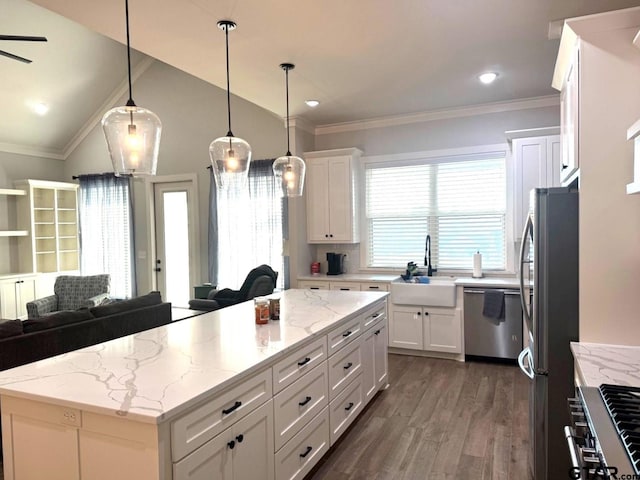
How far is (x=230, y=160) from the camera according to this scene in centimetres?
284

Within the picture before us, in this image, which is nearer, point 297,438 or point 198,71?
point 297,438

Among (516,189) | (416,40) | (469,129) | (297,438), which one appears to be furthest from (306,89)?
(297,438)

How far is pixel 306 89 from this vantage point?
14.2 feet

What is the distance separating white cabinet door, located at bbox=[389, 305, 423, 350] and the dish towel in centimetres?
71

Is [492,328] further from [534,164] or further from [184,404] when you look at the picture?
[184,404]

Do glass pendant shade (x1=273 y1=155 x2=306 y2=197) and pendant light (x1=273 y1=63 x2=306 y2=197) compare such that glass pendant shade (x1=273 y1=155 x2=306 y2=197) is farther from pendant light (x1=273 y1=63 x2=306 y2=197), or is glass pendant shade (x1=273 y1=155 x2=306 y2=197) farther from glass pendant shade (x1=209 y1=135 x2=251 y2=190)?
glass pendant shade (x1=209 y1=135 x2=251 y2=190)

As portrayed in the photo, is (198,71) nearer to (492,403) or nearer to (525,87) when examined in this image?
(525,87)

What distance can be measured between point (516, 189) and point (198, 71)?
3.29 meters

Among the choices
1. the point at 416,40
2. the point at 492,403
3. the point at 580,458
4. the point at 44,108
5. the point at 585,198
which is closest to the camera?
the point at 580,458

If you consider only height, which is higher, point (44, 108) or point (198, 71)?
point (44, 108)

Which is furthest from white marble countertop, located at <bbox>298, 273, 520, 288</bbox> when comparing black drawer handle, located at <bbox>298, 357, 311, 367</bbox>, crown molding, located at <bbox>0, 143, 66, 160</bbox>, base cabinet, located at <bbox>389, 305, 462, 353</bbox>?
crown molding, located at <bbox>0, 143, 66, 160</bbox>

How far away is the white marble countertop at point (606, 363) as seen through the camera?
1.70 m

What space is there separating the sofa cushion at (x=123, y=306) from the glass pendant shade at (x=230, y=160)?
170 centimetres

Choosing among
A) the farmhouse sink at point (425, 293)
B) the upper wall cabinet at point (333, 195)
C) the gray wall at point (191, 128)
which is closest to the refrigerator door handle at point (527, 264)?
the farmhouse sink at point (425, 293)
